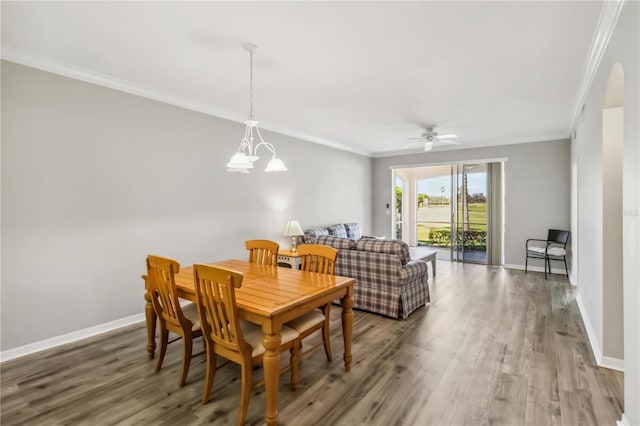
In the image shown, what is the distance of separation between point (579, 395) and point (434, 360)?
98 cm

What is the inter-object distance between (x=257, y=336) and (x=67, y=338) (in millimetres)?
2250

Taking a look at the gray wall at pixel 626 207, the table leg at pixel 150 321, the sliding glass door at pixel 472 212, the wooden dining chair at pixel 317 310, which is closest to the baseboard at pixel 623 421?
the gray wall at pixel 626 207

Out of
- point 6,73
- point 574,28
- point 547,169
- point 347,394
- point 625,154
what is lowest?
point 347,394

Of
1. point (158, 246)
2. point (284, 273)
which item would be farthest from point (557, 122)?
point (158, 246)

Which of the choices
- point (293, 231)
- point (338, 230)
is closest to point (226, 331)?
point (293, 231)

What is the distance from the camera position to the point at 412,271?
12.4 feet

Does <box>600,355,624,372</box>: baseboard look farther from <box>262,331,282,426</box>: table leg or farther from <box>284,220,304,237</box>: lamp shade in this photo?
<box>284,220,304,237</box>: lamp shade

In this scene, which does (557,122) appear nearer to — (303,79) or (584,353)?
(584,353)

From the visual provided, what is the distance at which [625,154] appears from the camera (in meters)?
1.89

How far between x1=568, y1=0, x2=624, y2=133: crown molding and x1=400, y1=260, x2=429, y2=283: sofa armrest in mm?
2580

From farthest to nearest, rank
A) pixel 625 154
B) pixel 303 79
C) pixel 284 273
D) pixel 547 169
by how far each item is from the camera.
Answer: pixel 547 169
pixel 303 79
pixel 284 273
pixel 625 154

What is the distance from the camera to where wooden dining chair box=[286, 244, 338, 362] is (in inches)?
91.7

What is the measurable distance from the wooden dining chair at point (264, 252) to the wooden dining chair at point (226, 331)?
3.51ft

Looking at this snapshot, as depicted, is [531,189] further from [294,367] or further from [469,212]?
[294,367]
